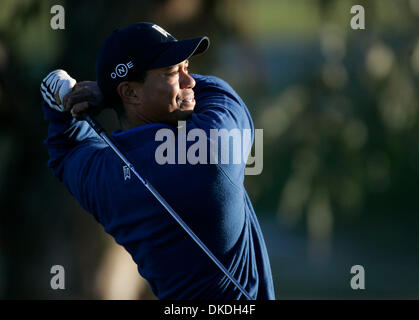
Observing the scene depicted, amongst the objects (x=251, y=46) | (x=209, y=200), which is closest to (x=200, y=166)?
(x=209, y=200)

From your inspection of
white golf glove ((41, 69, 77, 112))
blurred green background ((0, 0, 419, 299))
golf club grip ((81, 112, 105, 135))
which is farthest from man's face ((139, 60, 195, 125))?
blurred green background ((0, 0, 419, 299))

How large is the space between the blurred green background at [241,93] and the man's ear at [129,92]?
2.38 m

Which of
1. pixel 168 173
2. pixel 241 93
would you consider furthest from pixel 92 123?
pixel 241 93

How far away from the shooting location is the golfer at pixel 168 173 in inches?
72.1

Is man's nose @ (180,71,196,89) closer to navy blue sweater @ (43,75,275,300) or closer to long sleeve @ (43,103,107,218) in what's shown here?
navy blue sweater @ (43,75,275,300)

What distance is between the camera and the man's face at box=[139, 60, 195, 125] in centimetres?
188

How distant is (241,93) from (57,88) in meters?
2.84

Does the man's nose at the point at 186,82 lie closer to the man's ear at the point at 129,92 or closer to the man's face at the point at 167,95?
the man's face at the point at 167,95

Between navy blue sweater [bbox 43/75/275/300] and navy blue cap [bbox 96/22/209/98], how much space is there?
15cm

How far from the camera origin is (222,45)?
464 centimetres

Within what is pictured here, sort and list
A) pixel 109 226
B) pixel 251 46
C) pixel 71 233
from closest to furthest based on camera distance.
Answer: pixel 109 226
pixel 71 233
pixel 251 46

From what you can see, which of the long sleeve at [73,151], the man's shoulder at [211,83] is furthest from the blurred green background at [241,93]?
the man's shoulder at [211,83]
